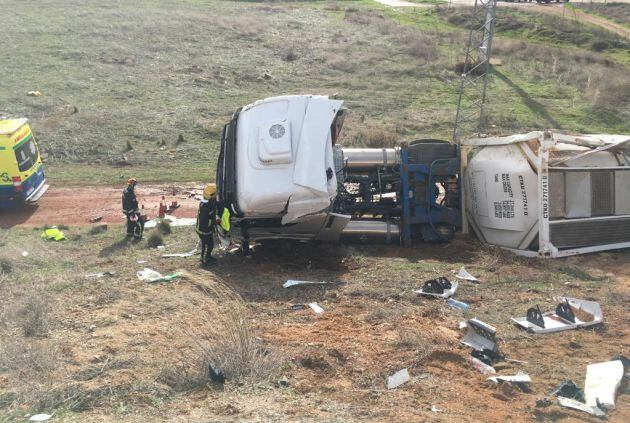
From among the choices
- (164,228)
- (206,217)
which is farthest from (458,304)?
(164,228)

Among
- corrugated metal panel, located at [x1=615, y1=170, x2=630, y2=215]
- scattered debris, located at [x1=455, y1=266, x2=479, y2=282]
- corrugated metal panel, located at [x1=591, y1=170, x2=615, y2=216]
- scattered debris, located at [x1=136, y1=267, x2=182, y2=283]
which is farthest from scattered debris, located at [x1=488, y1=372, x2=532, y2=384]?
corrugated metal panel, located at [x1=615, y1=170, x2=630, y2=215]

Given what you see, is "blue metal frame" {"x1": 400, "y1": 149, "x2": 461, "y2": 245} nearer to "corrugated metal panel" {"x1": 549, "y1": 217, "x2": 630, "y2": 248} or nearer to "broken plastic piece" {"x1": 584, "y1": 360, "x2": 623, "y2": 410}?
"corrugated metal panel" {"x1": 549, "y1": 217, "x2": 630, "y2": 248}

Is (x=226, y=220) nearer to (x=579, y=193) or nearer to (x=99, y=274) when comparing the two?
(x=99, y=274)

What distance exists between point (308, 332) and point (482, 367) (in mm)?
1969

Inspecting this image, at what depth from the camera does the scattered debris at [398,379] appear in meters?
6.14

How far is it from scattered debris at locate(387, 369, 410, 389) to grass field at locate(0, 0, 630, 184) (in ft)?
38.7

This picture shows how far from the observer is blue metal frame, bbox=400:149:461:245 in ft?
37.8

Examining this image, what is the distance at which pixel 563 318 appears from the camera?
776cm

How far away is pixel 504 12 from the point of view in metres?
49.2

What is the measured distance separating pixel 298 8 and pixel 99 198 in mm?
34969

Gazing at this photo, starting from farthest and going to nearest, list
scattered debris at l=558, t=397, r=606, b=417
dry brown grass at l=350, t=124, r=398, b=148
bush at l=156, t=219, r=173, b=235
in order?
dry brown grass at l=350, t=124, r=398, b=148
bush at l=156, t=219, r=173, b=235
scattered debris at l=558, t=397, r=606, b=417

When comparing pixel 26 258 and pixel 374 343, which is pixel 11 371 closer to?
pixel 374 343

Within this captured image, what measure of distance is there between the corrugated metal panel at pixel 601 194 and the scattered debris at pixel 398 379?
19.6 feet

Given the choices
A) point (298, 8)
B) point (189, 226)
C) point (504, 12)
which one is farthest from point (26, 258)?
point (504, 12)
